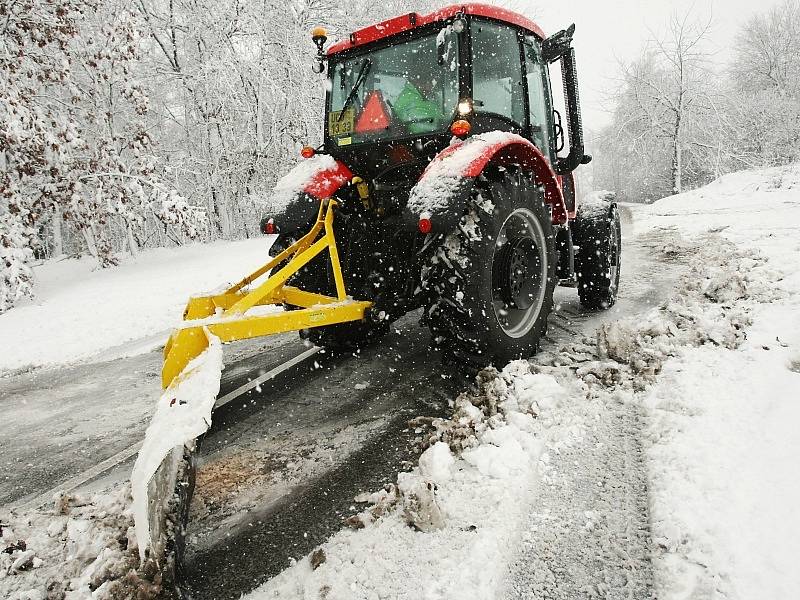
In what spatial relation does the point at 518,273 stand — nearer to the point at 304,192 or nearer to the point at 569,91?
the point at 304,192

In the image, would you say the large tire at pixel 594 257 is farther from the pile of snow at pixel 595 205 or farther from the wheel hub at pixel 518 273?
the wheel hub at pixel 518 273

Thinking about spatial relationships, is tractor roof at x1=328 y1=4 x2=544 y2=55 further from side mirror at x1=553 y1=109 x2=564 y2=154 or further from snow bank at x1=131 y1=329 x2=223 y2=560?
snow bank at x1=131 y1=329 x2=223 y2=560

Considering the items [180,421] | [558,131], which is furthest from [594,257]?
[180,421]

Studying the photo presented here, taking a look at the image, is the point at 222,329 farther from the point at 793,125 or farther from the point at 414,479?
the point at 793,125

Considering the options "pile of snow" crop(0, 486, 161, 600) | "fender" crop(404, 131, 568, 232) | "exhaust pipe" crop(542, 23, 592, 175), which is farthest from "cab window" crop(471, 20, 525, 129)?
"pile of snow" crop(0, 486, 161, 600)

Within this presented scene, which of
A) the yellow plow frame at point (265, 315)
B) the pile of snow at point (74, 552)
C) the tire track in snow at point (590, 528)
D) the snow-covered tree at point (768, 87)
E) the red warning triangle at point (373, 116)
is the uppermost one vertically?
the snow-covered tree at point (768, 87)

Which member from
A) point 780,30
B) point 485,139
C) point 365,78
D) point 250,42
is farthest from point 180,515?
point 780,30

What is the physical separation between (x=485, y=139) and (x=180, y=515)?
264cm

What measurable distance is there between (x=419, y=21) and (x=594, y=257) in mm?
2646

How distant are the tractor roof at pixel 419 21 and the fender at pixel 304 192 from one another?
92 cm

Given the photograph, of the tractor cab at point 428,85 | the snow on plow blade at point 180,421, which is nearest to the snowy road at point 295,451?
the snow on plow blade at point 180,421

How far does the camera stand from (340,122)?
4.17 metres

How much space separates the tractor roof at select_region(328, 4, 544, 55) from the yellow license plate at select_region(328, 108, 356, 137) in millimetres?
488

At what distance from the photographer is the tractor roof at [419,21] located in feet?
11.5
